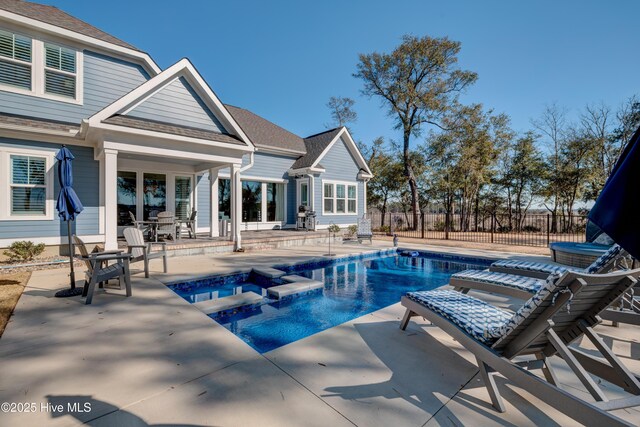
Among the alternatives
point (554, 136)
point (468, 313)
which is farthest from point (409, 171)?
point (468, 313)

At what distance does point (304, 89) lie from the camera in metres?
21.7

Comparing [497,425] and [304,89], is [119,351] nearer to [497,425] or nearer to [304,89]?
[497,425]

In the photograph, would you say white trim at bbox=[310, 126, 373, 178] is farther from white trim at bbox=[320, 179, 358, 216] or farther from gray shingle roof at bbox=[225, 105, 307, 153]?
gray shingle roof at bbox=[225, 105, 307, 153]

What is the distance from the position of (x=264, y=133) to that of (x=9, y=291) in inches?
440

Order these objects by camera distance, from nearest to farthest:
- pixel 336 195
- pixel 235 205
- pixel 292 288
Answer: pixel 292 288 → pixel 235 205 → pixel 336 195

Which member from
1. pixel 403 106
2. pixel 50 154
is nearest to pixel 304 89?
pixel 403 106

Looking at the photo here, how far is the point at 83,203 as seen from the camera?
316 inches

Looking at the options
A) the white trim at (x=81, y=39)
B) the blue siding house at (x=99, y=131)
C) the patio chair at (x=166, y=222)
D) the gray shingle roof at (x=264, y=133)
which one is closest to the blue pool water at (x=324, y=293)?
the blue siding house at (x=99, y=131)

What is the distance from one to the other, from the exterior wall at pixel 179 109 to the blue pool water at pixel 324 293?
5.30 metres

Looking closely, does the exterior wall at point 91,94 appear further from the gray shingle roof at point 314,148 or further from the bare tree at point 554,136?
the bare tree at point 554,136

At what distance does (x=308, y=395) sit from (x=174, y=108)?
8977 millimetres

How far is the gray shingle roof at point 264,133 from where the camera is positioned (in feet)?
44.2

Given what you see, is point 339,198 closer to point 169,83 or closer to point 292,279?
point 169,83

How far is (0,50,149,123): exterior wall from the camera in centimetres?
747
